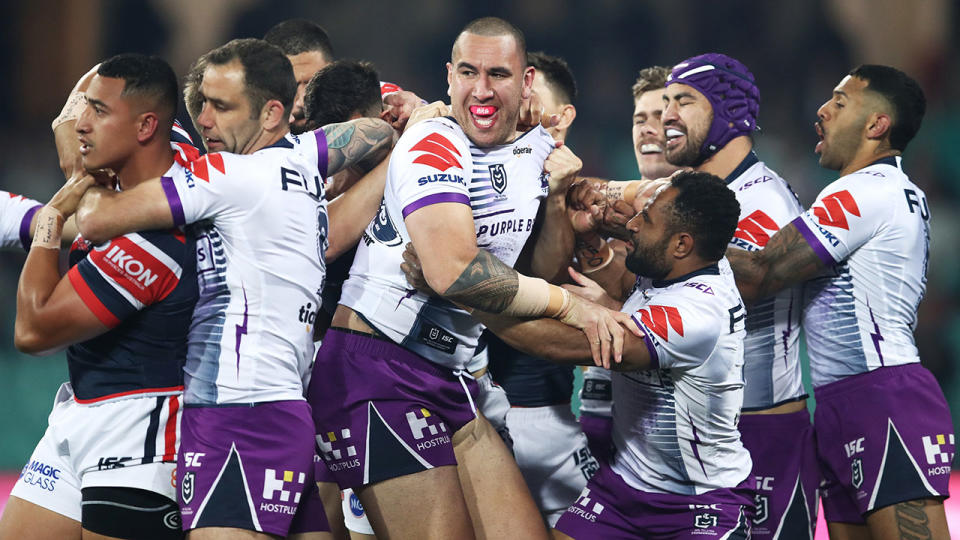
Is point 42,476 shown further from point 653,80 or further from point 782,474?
point 653,80

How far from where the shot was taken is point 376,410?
4.04m

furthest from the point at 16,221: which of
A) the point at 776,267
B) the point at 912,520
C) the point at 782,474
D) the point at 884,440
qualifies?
the point at 912,520

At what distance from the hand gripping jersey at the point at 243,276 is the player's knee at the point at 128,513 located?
39cm

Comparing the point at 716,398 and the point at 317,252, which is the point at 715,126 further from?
the point at 317,252

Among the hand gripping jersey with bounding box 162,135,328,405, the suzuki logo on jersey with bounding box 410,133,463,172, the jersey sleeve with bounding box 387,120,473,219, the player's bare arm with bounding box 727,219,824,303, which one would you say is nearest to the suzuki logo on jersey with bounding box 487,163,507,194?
the jersey sleeve with bounding box 387,120,473,219

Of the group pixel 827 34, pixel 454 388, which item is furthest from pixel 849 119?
pixel 827 34

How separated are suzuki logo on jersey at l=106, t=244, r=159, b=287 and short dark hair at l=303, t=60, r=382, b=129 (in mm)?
1681

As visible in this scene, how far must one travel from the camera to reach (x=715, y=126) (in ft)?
17.9

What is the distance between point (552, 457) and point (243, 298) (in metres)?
2.24

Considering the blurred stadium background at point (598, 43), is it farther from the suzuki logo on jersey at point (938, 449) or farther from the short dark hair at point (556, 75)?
the suzuki logo on jersey at point (938, 449)

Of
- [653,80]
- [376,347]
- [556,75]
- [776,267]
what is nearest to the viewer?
[376,347]

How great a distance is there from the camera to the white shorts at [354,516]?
5.12 meters

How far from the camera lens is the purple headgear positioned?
5473 millimetres

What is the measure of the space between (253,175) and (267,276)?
374mm
